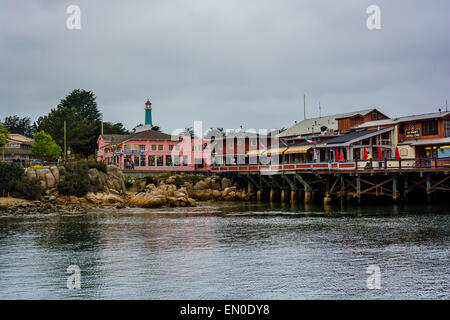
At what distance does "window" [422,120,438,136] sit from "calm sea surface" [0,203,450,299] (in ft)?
52.9

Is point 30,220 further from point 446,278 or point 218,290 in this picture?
point 446,278


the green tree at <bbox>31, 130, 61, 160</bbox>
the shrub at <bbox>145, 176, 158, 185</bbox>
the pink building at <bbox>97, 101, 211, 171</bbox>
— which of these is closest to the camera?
the shrub at <bbox>145, 176, 158, 185</bbox>

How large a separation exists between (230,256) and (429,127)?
3667 centimetres

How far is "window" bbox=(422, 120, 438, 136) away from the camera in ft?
174

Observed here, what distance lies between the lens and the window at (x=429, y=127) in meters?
53.2

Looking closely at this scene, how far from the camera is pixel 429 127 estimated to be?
53.8 meters

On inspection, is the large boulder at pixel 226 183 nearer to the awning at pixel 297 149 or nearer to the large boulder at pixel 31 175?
the awning at pixel 297 149

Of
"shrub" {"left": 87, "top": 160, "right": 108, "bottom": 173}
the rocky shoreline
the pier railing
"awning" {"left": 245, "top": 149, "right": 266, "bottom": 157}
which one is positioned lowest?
the rocky shoreline

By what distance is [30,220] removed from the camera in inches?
1544

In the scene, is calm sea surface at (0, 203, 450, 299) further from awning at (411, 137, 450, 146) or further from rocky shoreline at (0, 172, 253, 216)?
awning at (411, 137, 450, 146)

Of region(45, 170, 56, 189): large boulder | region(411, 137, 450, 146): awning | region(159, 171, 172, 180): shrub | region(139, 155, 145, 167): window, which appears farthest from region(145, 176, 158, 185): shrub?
region(411, 137, 450, 146): awning

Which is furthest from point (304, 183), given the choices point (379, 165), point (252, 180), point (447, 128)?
point (447, 128)

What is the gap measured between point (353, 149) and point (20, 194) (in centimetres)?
3340

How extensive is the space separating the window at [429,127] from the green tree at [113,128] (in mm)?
69046
